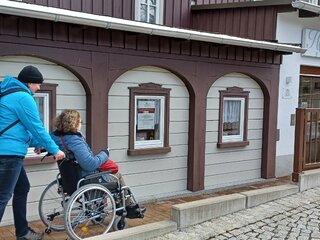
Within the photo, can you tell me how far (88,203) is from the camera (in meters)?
4.16

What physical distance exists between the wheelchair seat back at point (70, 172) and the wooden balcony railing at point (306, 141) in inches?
160

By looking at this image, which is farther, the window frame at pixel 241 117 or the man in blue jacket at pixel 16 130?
the window frame at pixel 241 117

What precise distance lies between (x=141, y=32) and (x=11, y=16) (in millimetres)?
1634

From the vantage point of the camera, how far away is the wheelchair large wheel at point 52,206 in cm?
439

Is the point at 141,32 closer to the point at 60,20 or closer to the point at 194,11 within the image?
the point at 60,20

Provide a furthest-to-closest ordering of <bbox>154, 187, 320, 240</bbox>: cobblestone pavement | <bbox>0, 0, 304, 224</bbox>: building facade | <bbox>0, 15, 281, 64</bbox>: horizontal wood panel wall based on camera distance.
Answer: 1. <bbox>0, 0, 304, 224</bbox>: building facade
2. <bbox>0, 15, 281, 64</bbox>: horizontal wood panel wall
3. <bbox>154, 187, 320, 240</bbox>: cobblestone pavement

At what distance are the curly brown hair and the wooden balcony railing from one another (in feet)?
13.3

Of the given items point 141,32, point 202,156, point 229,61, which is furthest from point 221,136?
point 141,32

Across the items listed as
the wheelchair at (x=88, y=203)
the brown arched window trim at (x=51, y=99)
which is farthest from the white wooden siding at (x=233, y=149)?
the wheelchair at (x=88, y=203)

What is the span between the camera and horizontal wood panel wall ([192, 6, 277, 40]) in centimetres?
779

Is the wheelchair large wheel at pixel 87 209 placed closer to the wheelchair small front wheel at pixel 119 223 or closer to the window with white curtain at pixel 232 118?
the wheelchair small front wheel at pixel 119 223

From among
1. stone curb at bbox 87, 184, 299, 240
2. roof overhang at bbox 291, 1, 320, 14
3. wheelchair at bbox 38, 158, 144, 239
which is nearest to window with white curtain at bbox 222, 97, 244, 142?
stone curb at bbox 87, 184, 299, 240

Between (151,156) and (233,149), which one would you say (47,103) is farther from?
(233,149)

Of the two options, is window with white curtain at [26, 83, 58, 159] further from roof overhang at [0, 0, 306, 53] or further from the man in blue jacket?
the man in blue jacket
